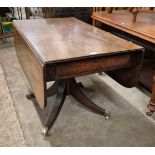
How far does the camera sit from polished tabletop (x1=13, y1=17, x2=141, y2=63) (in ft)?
4.14

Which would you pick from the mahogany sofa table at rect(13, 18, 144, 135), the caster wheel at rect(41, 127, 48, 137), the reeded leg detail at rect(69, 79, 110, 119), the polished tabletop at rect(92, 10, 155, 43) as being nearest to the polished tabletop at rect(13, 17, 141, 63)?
the mahogany sofa table at rect(13, 18, 144, 135)

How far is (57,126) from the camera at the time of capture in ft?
5.58

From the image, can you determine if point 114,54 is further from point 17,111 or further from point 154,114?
point 17,111

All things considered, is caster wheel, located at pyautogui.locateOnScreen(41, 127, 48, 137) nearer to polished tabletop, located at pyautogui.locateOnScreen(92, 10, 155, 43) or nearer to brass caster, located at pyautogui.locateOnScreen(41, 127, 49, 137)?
brass caster, located at pyautogui.locateOnScreen(41, 127, 49, 137)

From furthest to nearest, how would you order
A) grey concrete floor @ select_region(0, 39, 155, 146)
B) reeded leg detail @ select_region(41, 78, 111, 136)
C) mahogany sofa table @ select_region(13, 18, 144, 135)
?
reeded leg detail @ select_region(41, 78, 111, 136), grey concrete floor @ select_region(0, 39, 155, 146), mahogany sofa table @ select_region(13, 18, 144, 135)

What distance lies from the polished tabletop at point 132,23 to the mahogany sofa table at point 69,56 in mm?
344

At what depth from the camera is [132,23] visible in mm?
2049

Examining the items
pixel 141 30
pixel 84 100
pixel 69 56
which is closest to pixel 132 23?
pixel 141 30

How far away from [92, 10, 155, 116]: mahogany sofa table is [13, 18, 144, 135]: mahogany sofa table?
0.35m

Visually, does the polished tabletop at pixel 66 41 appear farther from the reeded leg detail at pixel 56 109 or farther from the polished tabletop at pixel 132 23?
the reeded leg detail at pixel 56 109

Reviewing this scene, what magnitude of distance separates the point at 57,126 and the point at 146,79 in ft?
3.48

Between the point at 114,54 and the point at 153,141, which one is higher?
the point at 114,54

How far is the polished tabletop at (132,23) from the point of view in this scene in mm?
1773
